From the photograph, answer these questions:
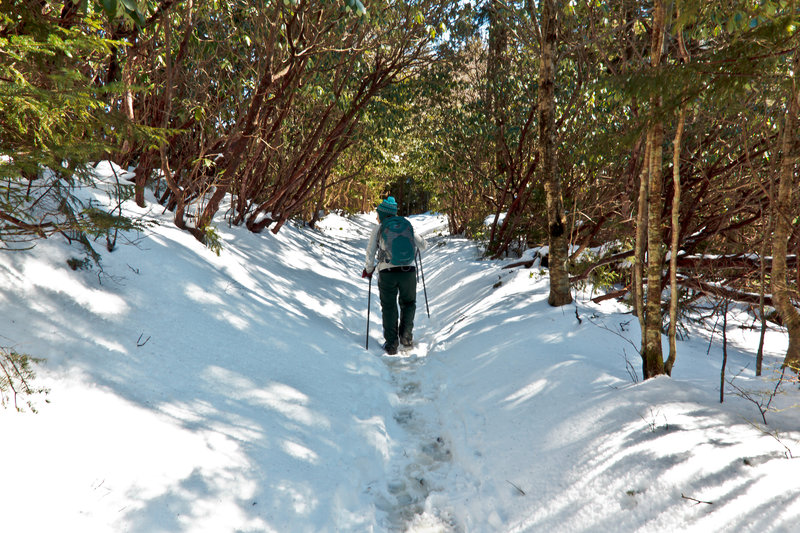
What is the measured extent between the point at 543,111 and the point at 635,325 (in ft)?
10.5

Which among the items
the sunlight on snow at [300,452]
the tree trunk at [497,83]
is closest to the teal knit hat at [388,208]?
the sunlight on snow at [300,452]

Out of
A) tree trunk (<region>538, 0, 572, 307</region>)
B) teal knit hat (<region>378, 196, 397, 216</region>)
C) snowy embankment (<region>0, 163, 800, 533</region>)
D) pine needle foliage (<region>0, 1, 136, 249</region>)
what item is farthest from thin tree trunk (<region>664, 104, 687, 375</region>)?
pine needle foliage (<region>0, 1, 136, 249</region>)

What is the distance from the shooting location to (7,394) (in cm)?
257

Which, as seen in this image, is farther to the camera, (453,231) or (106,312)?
(453,231)

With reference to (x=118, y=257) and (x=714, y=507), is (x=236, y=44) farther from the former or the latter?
(x=714, y=507)

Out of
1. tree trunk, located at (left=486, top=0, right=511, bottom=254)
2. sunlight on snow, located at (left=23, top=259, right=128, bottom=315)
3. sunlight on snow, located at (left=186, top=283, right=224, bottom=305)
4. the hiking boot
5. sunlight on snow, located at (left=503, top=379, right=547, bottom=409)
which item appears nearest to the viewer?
sunlight on snow, located at (left=23, top=259, right=128, bottom=315)

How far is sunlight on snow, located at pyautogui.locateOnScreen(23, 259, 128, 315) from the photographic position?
3.69m

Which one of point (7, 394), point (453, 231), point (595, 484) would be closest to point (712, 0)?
point (595, 484)

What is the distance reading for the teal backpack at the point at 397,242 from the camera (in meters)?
6.37

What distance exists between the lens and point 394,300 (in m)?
6.47

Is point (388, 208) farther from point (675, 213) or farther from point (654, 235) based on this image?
point (675, 213)

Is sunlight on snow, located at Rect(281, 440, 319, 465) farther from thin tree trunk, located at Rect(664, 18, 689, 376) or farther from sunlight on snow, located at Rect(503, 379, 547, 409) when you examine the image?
thin tree trunk, located at Rect(664, 18, 689, 376)

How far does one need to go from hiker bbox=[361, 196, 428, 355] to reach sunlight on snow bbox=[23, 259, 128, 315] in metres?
3.17

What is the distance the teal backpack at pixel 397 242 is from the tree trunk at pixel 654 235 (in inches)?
130
